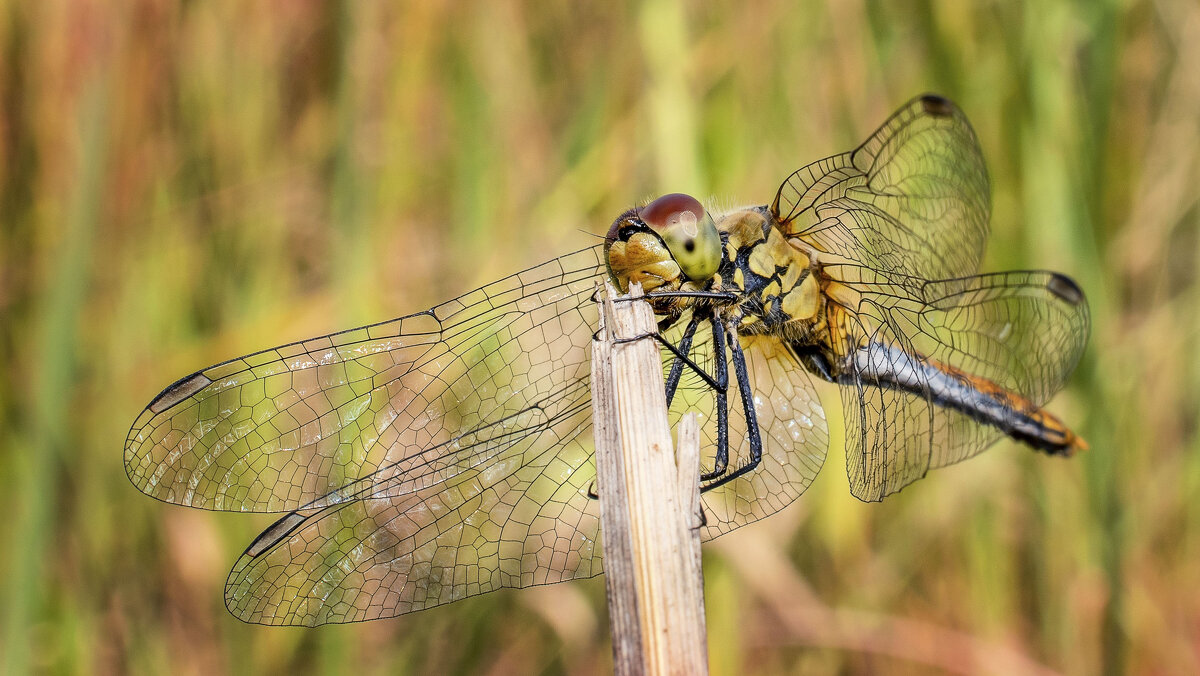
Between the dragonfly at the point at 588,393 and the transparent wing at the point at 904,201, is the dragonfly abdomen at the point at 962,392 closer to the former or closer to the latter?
the dragonfly at the point at 588,393

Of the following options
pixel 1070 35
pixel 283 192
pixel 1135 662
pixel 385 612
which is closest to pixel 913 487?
pixel 1135 662

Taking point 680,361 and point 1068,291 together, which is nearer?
point 680,361

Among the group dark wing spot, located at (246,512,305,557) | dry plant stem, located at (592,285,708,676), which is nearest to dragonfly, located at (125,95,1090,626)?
dark wing spot, located at (246,512,305,557)

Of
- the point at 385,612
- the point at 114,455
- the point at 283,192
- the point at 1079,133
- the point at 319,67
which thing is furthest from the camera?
the point at 319,67

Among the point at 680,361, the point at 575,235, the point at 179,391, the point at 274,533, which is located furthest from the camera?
the point at 575,235

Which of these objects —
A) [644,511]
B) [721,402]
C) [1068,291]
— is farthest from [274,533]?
[1068,291]

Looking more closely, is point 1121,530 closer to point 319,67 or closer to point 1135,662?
point 1135,662

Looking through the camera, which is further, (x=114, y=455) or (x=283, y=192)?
(x=283, y=192)

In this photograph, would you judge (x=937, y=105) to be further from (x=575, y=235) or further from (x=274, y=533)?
(x=274, y=533)
